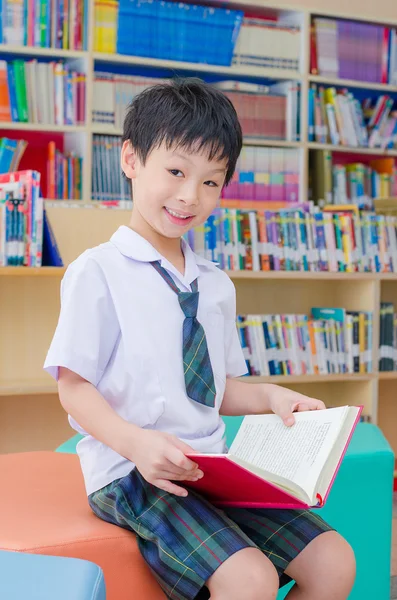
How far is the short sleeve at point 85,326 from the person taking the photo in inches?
46.0

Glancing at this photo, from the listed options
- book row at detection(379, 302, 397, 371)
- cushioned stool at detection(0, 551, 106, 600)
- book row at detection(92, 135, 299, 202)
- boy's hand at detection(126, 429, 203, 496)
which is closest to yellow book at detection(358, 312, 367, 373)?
book row at detection(379, 302, 397, 371)

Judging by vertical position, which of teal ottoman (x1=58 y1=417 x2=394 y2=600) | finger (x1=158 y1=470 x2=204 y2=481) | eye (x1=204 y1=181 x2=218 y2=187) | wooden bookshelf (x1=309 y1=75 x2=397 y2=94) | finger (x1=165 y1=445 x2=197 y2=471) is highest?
wooden bookshelf (x1=309 y1=75 x2=397 y2=94)

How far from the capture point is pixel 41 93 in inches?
147

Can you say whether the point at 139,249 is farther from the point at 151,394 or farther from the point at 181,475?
the point at 181,475

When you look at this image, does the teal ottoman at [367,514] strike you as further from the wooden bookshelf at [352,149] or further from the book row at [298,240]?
the wooden bookshelf at [352,149]

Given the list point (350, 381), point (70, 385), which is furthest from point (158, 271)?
point (350, 381)

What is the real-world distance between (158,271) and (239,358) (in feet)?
0.84

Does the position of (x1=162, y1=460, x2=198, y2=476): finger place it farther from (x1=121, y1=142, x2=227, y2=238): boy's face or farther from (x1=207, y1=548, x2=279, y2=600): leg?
(x1=121, y1=142, x2=227, y2=238): boy's face

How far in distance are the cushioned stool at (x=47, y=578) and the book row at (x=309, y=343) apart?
1.98 m

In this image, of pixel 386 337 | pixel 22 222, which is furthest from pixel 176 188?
pixel 386 337

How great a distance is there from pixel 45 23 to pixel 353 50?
1635mm

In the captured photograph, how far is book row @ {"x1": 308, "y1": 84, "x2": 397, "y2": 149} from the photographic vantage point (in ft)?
13.8

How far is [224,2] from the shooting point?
397 cm

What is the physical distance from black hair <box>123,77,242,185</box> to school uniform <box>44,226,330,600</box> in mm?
159
